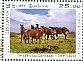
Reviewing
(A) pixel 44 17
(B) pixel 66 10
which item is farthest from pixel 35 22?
(B) pixel 66 10

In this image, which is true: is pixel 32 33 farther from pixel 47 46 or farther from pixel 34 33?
pixel 47 46

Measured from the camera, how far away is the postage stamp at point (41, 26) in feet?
6.75

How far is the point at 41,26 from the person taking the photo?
207 centimetres

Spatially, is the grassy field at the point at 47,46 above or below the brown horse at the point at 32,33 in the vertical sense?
below

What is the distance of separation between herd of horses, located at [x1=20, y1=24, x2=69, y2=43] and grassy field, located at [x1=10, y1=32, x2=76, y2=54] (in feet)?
0.09

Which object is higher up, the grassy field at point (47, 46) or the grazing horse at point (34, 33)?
the grazing horse at point (34, 33)

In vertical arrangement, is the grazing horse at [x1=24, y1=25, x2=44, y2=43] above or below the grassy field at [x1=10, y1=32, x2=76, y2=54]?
above

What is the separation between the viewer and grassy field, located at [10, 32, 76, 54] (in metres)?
2.06

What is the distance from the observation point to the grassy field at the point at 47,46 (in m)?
2.06

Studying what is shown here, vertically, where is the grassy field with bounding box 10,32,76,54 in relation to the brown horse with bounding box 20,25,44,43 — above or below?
below

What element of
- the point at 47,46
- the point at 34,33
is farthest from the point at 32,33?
the point at 47,46

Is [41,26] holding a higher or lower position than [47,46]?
higher

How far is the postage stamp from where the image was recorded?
2059mm

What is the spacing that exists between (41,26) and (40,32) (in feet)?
0.12
